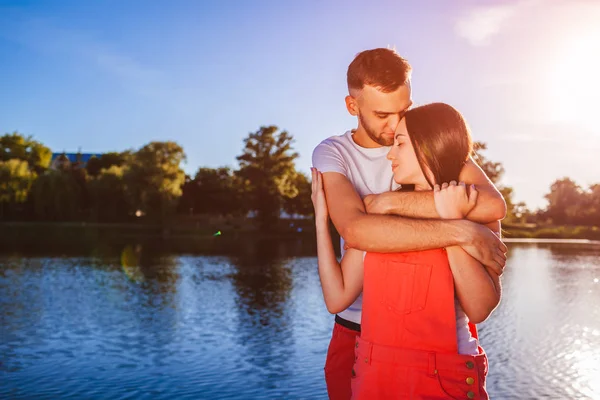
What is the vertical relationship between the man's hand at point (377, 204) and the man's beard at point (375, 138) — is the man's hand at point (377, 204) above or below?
below

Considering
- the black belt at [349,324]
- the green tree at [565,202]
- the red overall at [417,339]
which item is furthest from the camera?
the green tree at [565,202]

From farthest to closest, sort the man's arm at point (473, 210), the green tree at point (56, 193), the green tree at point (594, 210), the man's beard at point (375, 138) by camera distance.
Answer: the green tree at point (594, 210) → the green tree at point (56, 193) → the man's beard at point (375, 138) → the man's arm at point (473, 210)

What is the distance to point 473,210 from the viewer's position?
2.12 metres

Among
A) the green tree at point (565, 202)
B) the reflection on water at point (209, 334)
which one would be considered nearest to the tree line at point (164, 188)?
the green tree at point (565, 202)

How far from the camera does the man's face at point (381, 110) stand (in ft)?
8.09

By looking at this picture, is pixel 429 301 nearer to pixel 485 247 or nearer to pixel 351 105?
pixel 485 247

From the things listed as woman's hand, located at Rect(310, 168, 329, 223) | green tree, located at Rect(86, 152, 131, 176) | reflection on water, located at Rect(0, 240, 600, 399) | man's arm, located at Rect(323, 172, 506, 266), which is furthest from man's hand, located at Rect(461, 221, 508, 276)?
green tree, located at Rect(86, 152, 131, 176)

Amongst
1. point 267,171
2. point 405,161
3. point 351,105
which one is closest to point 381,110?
point 351,105

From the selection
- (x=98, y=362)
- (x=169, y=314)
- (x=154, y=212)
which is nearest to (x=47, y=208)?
(x=154, y=212)

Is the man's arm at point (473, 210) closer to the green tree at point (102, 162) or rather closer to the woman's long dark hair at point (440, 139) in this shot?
the woman's long dark hair at point (440, 139)

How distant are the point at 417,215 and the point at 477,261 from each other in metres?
0.23

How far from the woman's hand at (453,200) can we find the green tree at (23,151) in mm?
84434

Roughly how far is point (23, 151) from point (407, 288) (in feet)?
281

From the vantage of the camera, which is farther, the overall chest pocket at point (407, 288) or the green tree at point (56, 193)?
the green tree at point (56, 193)
